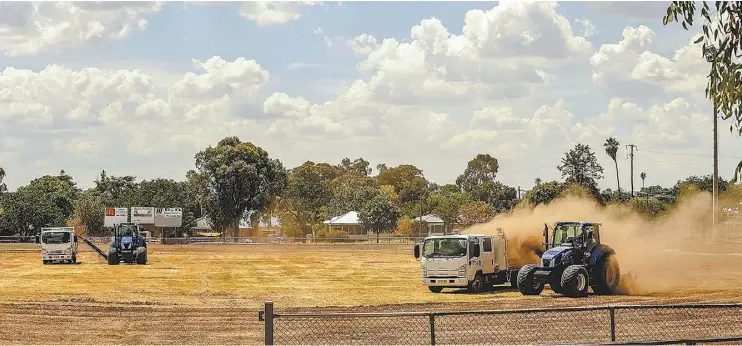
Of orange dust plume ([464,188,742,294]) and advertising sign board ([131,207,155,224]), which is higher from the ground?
advertising sign board ([131,207,155,224])

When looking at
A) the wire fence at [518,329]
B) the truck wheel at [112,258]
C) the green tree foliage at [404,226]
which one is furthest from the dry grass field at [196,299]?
the green tree foliage at [404,226]

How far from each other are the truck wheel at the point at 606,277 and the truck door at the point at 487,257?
4.11m

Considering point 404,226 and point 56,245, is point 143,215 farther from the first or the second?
point 56,245

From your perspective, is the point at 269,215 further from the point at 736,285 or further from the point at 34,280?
the point at 736,285

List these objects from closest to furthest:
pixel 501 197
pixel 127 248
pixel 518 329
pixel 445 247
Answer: pixel 518 329 < pixel 445 247 < pixel 127 248 < pixel 501 197

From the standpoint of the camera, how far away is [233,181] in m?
125

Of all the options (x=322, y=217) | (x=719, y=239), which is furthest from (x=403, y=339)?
(x=322, y=217)

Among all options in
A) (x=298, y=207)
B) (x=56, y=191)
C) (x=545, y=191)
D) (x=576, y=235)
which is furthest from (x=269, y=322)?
(x=56, y=191)

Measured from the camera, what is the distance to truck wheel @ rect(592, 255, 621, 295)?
3316 cm

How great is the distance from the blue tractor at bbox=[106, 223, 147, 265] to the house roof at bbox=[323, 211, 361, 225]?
3455 inches

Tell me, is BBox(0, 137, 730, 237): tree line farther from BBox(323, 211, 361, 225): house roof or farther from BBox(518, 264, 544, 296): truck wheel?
BBox(518, 264, 544, 296): truck wheel

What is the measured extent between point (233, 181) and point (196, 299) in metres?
92.6

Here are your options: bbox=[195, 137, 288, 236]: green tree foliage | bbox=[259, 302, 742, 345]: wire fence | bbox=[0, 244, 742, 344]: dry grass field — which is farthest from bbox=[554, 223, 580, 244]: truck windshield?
bbox=[195, 137, 288, 236]: green tree foliage

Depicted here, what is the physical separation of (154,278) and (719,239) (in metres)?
48.5
